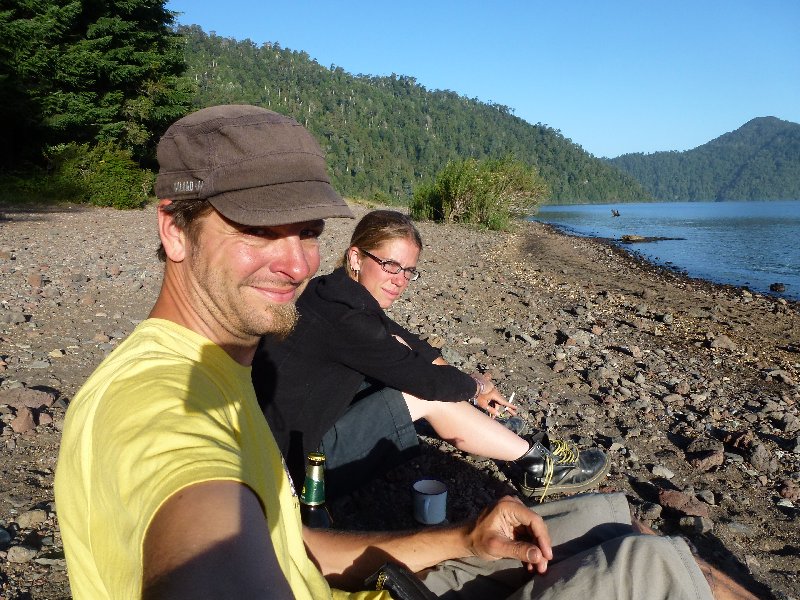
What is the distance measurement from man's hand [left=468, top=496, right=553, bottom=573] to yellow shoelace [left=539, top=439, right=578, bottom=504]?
156cm

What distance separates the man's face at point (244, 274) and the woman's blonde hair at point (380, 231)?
6.44 ft

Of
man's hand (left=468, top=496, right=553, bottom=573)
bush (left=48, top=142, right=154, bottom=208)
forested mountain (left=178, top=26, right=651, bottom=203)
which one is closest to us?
man's hand (left=468, top=496, right=553, bottom=573)

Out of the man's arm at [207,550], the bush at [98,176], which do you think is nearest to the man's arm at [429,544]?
the man's arm at [207,550]

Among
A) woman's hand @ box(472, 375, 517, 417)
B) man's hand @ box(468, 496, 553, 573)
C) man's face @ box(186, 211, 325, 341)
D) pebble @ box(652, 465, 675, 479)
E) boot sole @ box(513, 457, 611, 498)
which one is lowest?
pebble @ box(652, 465, 675, 479)

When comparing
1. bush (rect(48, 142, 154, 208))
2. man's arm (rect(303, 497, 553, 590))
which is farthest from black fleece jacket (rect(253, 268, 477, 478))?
bush (rect(48, 142, 154, 208))

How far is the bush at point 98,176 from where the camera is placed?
2123cm

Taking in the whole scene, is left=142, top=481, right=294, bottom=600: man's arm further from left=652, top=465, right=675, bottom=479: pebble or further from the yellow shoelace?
left=652, top=465, right=675, bottom=479: pebble

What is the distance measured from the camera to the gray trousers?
168 cm

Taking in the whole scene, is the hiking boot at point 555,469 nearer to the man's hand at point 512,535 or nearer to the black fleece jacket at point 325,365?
the black fleece jacket at point 325,365

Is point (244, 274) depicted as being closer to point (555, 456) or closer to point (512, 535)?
point (512, 535)

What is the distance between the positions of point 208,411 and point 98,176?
23.3 metres

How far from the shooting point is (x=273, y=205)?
1.42m

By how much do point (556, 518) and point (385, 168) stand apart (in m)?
108

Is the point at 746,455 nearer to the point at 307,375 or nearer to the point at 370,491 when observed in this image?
the point at 370,491
